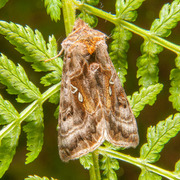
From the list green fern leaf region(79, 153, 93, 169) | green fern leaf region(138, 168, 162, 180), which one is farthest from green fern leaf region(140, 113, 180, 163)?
green fern leaf region(79, 153, 93, 169)

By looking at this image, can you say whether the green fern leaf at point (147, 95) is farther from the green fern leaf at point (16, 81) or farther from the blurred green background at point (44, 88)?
the blurred green background at point (44, 88)

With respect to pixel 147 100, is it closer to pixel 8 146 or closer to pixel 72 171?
pixel 8 146

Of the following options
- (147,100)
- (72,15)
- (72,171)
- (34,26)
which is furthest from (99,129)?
(34,26)

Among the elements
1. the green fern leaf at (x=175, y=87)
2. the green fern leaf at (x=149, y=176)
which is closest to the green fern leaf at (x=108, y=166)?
the green fern leaf at (x=149, y=176)

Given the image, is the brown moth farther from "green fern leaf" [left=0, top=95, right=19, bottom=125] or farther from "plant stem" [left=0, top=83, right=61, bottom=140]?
"green fern leaf" [left=0, top=95, right=19, bottom=125]

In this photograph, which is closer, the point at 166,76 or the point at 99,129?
the point at 99,129

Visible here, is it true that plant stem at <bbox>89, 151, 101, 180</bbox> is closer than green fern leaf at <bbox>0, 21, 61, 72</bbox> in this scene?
No
